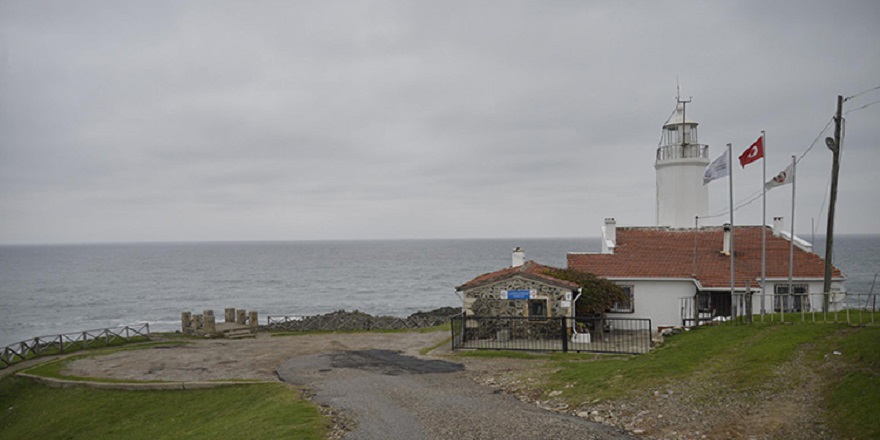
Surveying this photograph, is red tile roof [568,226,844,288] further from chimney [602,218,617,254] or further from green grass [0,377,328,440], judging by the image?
green grass [0,377,328,440]

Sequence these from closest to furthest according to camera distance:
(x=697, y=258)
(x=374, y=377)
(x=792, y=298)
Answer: (x=374, y=377) < (x=792, y=298) < (x=697, y=258)

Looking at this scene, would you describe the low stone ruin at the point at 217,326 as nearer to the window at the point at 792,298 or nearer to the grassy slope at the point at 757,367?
the grassy slope at the point at 757,367

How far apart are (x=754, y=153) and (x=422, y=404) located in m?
13.6

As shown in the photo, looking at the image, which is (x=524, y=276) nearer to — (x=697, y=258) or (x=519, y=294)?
(x=519, y=294)

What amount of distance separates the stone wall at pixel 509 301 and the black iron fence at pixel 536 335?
1.18ft

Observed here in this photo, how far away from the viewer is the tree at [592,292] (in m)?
24.3

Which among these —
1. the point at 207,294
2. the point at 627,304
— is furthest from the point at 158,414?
the point at 207,294

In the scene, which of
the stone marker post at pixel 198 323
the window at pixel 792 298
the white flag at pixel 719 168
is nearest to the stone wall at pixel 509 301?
the white flag at pixel 719 168

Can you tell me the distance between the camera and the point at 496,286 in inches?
934

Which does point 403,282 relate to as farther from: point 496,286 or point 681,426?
point 681,426

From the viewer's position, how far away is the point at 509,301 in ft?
77.5

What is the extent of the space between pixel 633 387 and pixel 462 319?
10778mm

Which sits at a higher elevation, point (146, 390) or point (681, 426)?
point (681, 426)

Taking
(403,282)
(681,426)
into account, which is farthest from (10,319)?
(681,426)
